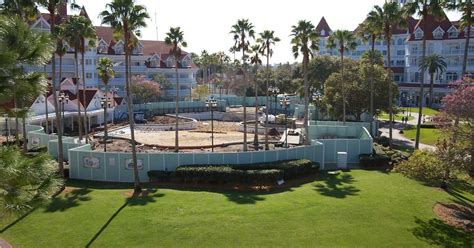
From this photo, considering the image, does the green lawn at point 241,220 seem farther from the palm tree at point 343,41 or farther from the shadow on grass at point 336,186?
the palm tree at point 343,41

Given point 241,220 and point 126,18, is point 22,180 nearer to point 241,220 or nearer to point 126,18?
point 241,220

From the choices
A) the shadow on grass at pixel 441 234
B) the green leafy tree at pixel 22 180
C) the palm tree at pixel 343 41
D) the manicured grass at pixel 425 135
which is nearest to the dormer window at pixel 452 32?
the manicured grass at pixel 425 135

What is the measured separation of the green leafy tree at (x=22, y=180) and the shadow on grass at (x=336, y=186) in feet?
71.0

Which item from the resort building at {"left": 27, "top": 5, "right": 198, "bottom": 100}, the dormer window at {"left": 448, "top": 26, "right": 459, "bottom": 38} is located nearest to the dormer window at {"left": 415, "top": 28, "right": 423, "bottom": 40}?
the dormer window at {"left": 448, "top": 26, "right": 459, "bottom": 38}

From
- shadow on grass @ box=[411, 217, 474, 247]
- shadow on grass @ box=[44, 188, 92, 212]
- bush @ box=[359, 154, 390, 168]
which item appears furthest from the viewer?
bush @ box=[359, 154, 390, 168]

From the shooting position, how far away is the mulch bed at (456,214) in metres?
24.2

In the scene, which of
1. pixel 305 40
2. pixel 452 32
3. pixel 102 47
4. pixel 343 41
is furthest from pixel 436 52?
pixel 102 47

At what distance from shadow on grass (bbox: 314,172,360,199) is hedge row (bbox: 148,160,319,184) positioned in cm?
253

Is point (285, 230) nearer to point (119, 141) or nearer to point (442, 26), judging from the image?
point (119, 141)

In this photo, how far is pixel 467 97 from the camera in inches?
941

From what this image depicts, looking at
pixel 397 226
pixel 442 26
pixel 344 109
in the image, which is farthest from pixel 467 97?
pixel 442 26

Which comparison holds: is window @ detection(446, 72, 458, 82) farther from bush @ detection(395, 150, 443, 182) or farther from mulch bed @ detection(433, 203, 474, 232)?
mulch bed @ detection(433, 203, 474, 232)

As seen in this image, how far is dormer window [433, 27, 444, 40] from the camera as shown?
86.1 meters

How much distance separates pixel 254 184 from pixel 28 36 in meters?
23.5
